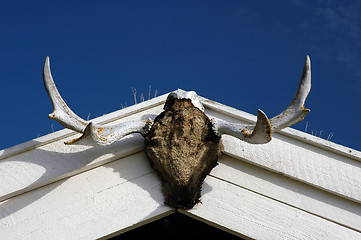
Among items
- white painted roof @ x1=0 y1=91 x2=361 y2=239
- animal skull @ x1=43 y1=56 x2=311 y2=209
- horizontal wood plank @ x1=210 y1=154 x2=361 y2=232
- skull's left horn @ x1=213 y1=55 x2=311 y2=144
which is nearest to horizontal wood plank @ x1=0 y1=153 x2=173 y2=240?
white painted roof @ x1=0 y1=91 x2=361 y2=239

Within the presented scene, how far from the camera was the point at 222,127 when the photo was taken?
2883mm

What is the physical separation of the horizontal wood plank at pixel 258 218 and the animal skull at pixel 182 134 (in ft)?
0.33

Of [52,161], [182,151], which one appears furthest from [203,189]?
[52,161]

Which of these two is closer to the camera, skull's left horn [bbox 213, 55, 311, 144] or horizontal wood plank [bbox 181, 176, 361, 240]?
skull's left horn [bbox 213, 55, 311, 144]

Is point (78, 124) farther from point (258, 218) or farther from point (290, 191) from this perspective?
point (290, 191)

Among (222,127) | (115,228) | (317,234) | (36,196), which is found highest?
(222,127)

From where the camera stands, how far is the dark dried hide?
280cm

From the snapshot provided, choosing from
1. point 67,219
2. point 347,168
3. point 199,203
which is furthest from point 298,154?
point 67,219

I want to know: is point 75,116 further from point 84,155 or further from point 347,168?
point 347,168

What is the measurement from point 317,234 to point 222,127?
76 cm

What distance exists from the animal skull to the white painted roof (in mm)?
82

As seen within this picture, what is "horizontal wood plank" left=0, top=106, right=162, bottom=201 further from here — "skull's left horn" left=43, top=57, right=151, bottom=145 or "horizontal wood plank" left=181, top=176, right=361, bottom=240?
"horizontal wood plank" left=181, top=176, right=361, bottom=240

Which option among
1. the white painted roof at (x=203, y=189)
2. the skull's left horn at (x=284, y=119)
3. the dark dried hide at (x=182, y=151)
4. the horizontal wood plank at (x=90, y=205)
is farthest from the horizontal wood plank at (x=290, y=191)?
the horizontal wood plank at (x=90, y=205)

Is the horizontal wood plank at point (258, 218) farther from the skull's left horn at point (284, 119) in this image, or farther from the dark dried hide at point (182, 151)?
the skull's left horn at point (284, 119)
